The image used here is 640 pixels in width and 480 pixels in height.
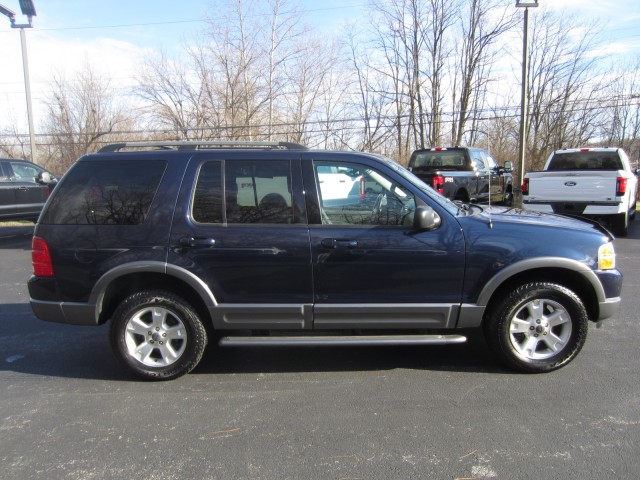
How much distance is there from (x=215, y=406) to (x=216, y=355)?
0.99 meters

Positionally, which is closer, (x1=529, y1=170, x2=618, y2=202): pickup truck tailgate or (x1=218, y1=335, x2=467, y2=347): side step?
(x1=218, y1=335, x2=467, y2=347): side step

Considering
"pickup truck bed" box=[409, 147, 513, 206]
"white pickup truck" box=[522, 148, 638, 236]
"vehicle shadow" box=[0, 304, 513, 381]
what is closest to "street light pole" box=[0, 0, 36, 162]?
"pickup truck bed" box=[409, 147, 513, 206]

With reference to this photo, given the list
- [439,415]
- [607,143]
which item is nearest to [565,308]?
[439,415]

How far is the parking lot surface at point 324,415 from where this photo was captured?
2.62 meters

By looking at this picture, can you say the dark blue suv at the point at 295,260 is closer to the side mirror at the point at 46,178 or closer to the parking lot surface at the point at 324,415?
the parking lot surface at the point at 324,415

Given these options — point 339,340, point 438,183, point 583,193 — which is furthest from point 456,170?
point 339,340

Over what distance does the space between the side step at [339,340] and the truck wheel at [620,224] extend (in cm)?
825

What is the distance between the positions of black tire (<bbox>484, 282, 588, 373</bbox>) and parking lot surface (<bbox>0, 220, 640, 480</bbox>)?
0.51 ft

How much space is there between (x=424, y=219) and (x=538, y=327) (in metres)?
1.31

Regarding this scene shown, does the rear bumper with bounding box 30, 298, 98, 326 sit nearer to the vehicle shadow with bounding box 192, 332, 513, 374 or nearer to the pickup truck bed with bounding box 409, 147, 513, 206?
the vehicle shadow with bounding box 192, 332, 513, 374

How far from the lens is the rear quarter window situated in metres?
3.62

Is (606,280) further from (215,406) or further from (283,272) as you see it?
(215,406)

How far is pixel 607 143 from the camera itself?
2378cm

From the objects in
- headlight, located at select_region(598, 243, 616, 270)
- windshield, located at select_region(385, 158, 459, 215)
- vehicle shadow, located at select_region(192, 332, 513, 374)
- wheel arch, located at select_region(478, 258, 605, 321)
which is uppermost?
windshield, located at select_region(385, 158, 459, 215)
